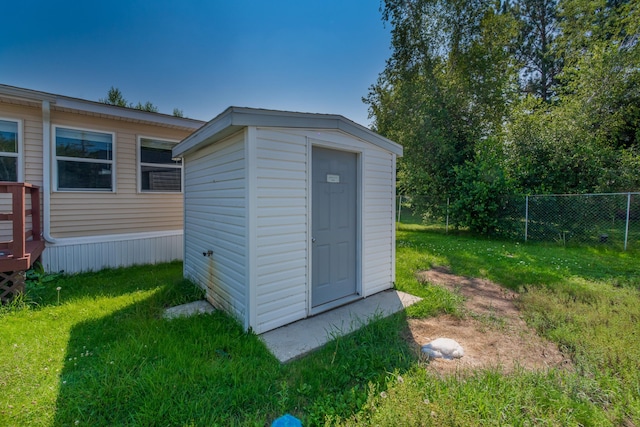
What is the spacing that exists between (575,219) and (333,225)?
811 cm

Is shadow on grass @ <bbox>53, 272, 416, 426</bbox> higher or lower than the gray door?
lower

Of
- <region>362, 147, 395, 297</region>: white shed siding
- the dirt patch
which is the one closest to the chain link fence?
the dirt patch

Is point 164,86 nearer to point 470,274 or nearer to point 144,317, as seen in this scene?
point 144,317

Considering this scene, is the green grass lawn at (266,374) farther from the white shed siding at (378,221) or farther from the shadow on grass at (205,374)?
the white shed siding at (378,221)

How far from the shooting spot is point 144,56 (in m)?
10.2

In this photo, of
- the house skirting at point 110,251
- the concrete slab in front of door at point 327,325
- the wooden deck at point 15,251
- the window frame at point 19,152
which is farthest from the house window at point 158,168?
the concrete slab in front of door at point 327,325

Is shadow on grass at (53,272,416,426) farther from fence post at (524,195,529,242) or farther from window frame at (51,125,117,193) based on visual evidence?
fence post at (524,195,529,242)

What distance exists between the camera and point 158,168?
5.97 m

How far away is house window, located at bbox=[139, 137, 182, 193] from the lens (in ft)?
19.0

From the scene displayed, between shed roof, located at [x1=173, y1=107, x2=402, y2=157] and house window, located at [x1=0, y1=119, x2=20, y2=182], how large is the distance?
3.19m

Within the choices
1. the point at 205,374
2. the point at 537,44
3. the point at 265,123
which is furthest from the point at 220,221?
the point at 537,44

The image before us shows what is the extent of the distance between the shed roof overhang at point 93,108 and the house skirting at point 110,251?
90.6 inches

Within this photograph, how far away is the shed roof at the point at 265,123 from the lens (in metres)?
2.67

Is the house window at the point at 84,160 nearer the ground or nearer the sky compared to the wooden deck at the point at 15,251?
nearer the sky
